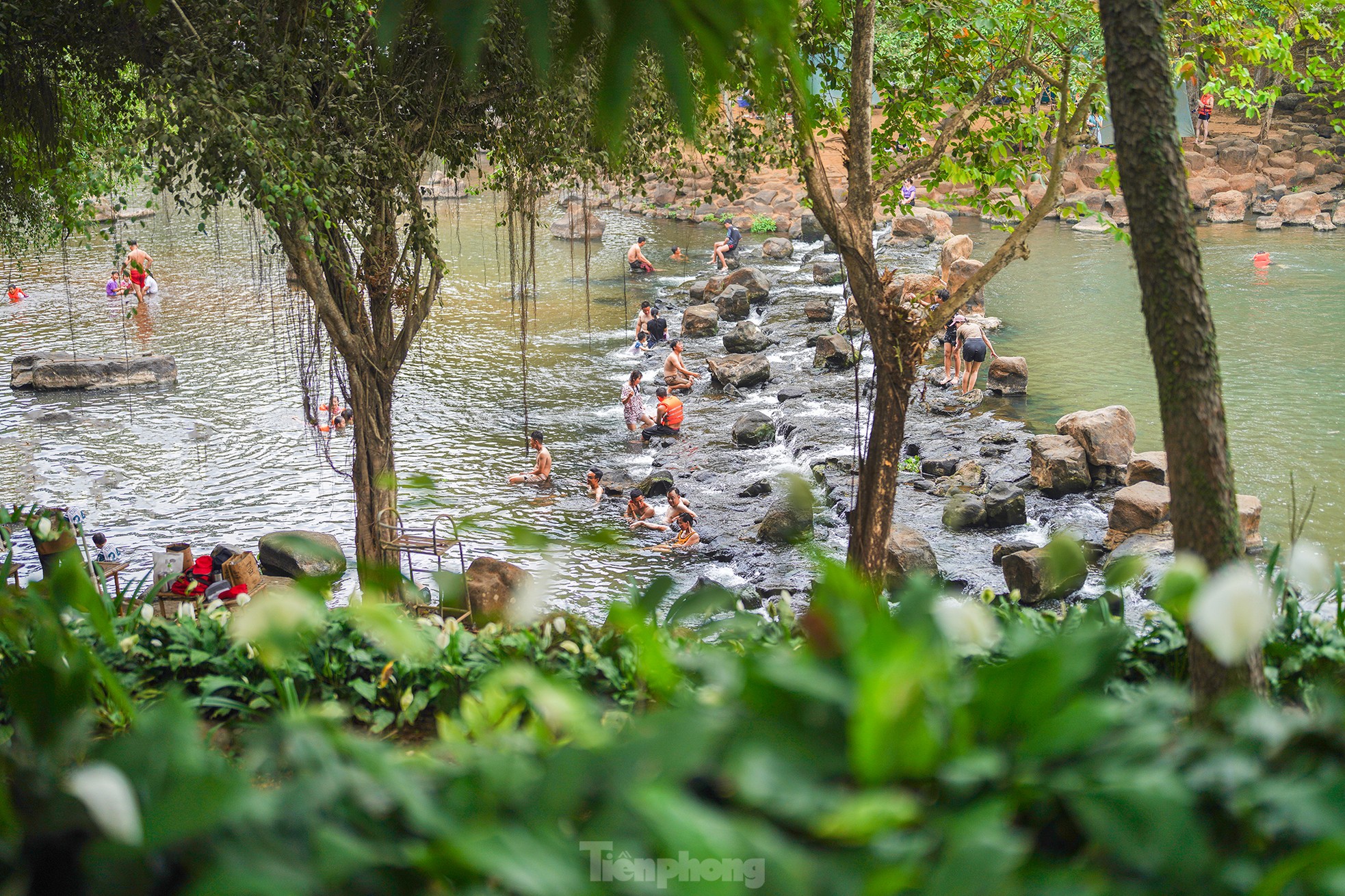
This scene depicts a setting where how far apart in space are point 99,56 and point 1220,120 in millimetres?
29471

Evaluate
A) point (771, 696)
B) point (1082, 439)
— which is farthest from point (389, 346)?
point (1082, 439)

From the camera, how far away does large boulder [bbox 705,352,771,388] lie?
1453cm

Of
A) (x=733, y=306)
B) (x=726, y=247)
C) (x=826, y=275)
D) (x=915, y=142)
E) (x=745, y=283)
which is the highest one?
(x=915, y=142)

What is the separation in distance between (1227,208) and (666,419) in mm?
17892

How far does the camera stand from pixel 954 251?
61.0 feet

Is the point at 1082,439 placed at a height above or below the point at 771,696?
below

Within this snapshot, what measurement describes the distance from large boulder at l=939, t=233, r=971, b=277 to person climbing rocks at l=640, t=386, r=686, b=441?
8186 mm

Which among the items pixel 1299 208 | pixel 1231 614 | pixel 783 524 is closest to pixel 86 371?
pixel 783 524

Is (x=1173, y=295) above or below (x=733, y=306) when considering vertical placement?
above

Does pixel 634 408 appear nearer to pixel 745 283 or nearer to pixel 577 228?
pixel 745 283

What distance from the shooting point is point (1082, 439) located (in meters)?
10.9

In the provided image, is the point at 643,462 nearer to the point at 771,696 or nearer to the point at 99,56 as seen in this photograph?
the point at 99,56

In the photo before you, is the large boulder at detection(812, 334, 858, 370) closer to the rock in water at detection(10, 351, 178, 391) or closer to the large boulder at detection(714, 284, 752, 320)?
the large boulder at detection(714, 284, 752, 320)

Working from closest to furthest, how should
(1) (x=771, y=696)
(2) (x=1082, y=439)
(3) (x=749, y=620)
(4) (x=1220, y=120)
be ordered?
(1) (x=771, y=696) → (3) (x=749, y=620) → (2) (x=1082, y=439) → (4) (x=1220, y=120)
